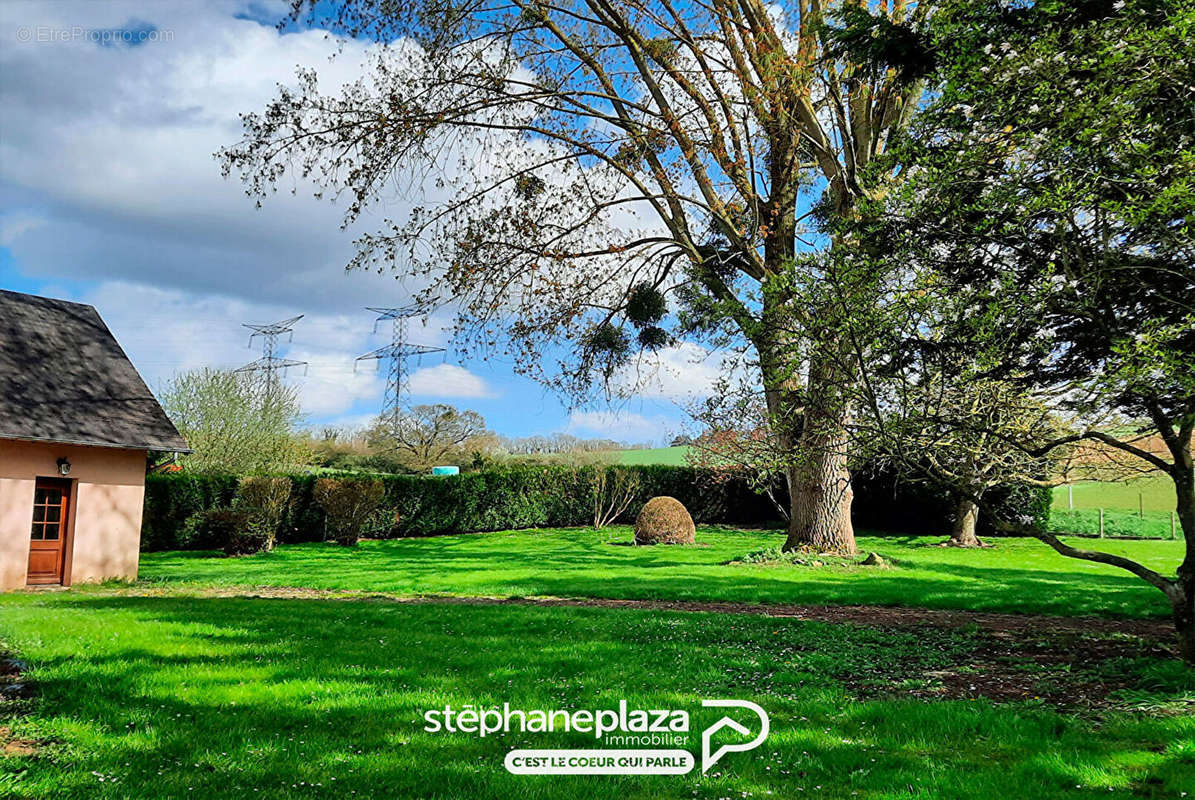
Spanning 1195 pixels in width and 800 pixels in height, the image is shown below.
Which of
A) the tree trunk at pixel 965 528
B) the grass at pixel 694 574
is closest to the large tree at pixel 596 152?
the grass at pixel 694 574

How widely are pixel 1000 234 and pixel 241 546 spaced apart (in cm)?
1961

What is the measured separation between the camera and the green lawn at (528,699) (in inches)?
147

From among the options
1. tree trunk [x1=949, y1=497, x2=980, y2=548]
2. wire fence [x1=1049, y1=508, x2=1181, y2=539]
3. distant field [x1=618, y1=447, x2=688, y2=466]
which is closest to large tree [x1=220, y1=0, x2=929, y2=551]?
tree trunk [x1=949, y1=497, x2=980, y2=548]

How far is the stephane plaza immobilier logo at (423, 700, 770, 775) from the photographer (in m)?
4.02

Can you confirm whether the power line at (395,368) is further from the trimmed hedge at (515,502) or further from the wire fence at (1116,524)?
the wire fence at (1116,524)

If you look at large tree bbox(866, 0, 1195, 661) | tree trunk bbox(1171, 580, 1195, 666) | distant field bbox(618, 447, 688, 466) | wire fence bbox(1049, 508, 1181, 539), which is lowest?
wire fence bbox(1049, 508, 1181, 539)

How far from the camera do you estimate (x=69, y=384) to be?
A: 1594cm

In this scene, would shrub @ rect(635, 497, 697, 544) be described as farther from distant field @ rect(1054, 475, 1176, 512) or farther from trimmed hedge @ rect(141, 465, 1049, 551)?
distant field @ rect(1054, 475, 1176, 512)

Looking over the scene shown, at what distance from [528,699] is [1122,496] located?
36.7 metres

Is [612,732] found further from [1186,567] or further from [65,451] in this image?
[65,451]

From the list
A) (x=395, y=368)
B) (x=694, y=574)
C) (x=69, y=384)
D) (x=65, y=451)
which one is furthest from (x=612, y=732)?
(x=395, y=368)

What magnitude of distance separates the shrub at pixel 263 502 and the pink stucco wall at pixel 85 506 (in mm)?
4271

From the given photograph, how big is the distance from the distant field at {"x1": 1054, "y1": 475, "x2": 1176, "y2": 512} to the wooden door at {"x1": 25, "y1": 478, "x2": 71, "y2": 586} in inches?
1263

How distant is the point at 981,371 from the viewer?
6.47 m
